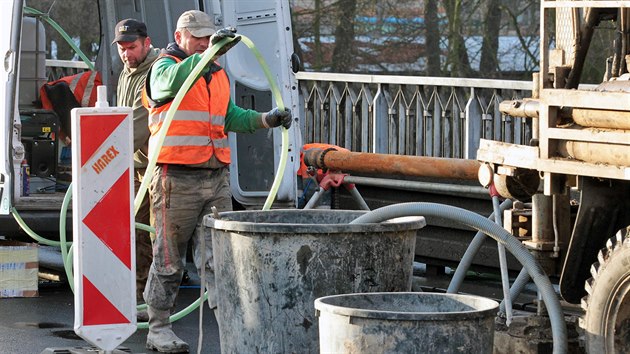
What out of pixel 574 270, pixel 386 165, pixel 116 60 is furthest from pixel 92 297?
pixel 116 60

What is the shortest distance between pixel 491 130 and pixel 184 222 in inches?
195

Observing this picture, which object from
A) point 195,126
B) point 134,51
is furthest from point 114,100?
point 195,126

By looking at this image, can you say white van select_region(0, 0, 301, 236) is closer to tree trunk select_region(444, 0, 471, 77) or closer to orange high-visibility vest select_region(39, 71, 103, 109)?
orange high-visibility vest select_region(39, 71, 103, 109)

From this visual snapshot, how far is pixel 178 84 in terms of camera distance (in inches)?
296

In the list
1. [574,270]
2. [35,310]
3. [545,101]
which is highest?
[545,101]

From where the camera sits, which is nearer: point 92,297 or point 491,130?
point 92,297

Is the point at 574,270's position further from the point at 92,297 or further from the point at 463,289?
the point at 463,289

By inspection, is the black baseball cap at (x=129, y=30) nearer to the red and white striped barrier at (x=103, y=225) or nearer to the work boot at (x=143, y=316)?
the work boot at (x=143, y=316)

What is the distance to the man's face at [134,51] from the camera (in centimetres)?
895

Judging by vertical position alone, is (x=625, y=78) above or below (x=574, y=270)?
above

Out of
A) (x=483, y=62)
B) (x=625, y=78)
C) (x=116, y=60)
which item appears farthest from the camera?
(x=483, y=62)

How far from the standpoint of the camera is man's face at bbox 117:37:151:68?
8.95 metres

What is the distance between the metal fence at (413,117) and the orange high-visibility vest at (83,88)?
259 centimetres

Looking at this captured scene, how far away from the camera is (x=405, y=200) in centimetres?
1067
